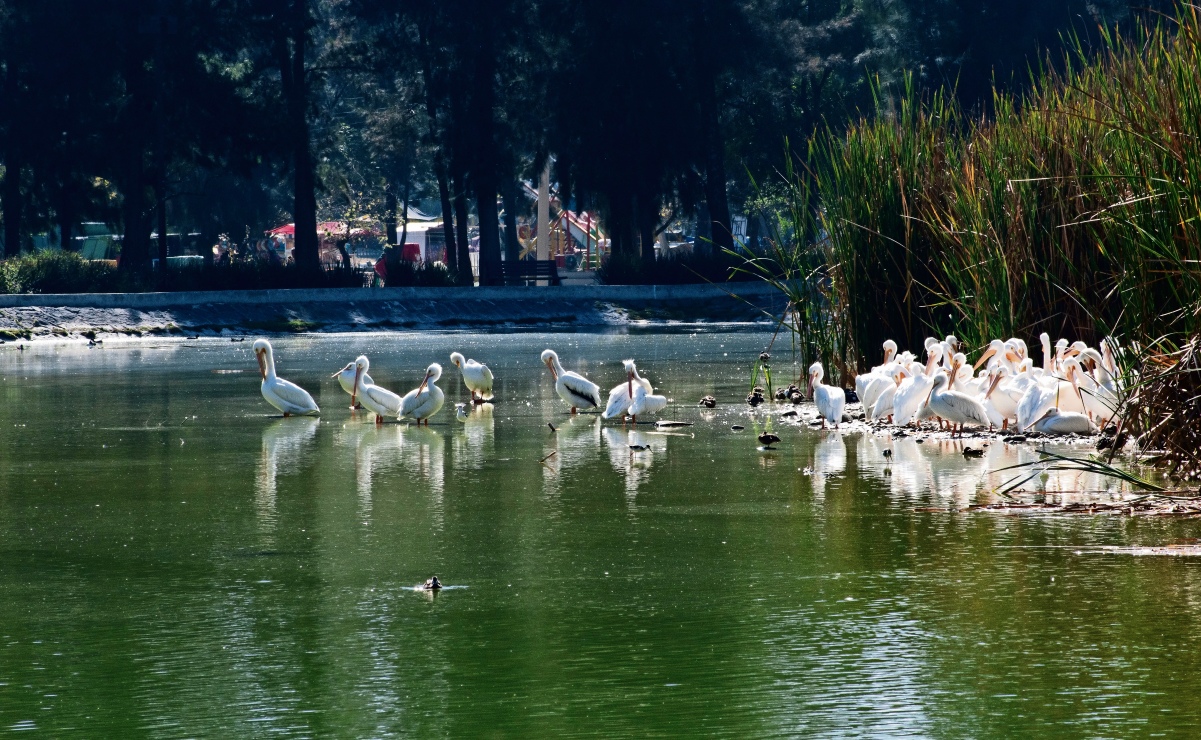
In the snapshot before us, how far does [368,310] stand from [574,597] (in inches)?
1375

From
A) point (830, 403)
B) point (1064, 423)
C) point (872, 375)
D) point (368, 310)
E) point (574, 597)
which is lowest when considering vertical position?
point (574, 597)

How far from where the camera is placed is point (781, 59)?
2087 inches

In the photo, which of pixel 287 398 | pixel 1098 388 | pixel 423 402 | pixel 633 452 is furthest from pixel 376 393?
pixel 1098 388

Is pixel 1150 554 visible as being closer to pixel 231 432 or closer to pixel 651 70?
pixel 231 432

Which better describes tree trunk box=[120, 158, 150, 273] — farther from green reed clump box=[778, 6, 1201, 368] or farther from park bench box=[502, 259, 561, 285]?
green reed clump box=[778, 6, 1201, 368]

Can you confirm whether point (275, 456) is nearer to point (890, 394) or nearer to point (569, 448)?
point (569, 448)

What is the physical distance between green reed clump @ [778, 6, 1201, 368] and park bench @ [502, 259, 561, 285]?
2886 centimetres

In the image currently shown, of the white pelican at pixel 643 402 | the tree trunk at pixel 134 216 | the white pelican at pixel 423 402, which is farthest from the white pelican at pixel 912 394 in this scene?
the tree trunk at pixel 134 216

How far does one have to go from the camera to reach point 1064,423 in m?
14.1

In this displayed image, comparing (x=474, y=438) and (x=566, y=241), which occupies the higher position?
(x=566, y=241)

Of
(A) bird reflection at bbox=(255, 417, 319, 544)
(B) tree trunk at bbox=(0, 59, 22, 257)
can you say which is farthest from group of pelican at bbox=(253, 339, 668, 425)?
(B) tree trunk at bbox=(0, 59, 22, 257)

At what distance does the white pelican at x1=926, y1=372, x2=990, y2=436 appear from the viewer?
47.0ft

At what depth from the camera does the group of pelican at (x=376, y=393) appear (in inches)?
675

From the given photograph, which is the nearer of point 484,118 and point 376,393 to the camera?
point 376,393
